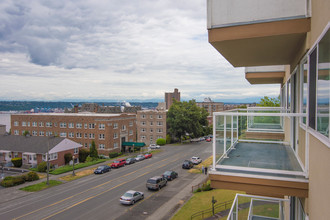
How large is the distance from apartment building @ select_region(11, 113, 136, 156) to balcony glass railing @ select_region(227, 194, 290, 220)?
4073cm

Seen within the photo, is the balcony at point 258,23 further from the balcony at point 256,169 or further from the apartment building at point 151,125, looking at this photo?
the apartment building at point 151,125

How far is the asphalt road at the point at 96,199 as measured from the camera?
20266mm

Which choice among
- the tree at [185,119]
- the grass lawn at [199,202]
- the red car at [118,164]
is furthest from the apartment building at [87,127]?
the grass lawn at [199,202]

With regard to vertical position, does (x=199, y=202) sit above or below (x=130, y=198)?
below

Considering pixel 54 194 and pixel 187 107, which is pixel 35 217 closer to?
pixel 54 194

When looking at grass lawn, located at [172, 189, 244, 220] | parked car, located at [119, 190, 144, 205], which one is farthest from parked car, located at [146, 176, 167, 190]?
grass lawn, located at [172, 189, 244, 220]

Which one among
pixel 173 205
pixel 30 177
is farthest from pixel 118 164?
pixel 173 205

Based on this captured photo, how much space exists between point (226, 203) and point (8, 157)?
38368 mm

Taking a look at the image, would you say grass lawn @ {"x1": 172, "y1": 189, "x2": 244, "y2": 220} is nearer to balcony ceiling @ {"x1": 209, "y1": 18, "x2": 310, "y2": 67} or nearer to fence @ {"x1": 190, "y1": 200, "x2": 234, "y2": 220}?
fence @ {"x1": 190, "y1": 200, "x2": 234, "y2": 220}

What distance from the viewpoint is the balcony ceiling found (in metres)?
5.00

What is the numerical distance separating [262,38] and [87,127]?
4842 cm

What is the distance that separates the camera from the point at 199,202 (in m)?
23.0

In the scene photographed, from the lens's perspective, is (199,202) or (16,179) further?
(16,179)

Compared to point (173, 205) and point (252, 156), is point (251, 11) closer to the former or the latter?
point (252, 156)
